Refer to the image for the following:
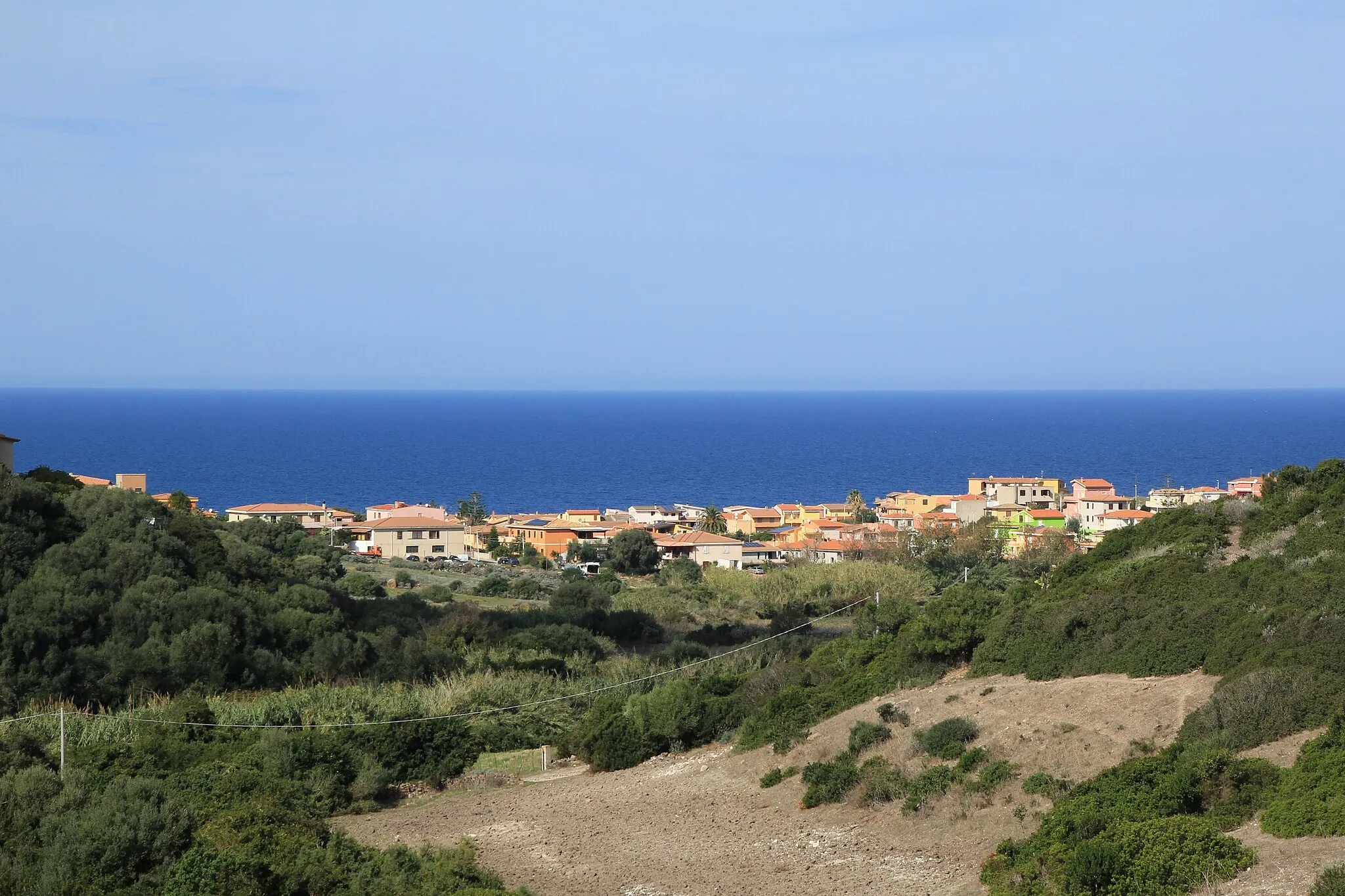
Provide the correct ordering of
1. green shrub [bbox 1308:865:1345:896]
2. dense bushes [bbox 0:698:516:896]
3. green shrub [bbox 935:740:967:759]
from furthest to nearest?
green shrub [bbox 935:740:967:759] < dense bushes [bbox 0:698:516:896] < green shrub [bbox 1308:865:1345:896]

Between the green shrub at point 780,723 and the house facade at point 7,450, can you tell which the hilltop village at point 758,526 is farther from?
the green shrub at point 780,723

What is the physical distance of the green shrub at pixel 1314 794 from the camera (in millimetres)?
10375

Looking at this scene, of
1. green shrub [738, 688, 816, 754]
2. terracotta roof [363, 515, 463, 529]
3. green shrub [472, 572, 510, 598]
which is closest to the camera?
green shrub [738, 688, 816, 754]

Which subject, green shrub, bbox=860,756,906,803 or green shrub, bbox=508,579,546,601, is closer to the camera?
green shrub, bbox=860,756,906,803

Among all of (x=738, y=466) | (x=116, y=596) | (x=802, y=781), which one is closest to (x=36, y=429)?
(x=738, y=466)

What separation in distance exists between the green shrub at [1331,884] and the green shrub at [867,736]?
7.00 meters

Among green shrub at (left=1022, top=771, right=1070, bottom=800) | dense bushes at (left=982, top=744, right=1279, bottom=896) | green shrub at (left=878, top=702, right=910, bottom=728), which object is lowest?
green shrub at (left=878, top=702, right=910, bottom=728)

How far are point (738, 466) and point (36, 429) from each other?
107637mm

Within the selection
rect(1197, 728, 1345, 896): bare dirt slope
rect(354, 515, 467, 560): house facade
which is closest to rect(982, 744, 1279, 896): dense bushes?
rect(1197, 728, 1345, 896): bare dirt slope

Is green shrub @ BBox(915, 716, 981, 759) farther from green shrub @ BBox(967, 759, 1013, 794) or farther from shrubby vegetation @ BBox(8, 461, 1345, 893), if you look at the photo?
green shrub @ BBox(967, 759, 1013, 794)

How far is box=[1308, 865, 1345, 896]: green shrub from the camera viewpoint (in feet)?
28.3

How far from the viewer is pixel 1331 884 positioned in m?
8.77

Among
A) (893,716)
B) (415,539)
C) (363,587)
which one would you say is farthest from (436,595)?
(415,539)

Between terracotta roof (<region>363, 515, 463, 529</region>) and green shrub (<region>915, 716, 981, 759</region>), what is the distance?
2193 inches
